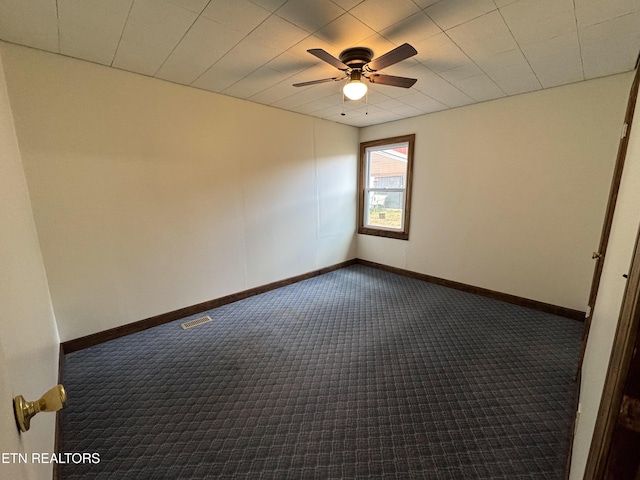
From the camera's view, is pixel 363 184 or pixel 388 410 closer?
pixel 388 410

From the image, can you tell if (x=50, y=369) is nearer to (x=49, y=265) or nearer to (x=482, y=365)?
(x=49, y=265)

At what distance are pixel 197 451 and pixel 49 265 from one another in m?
1.96

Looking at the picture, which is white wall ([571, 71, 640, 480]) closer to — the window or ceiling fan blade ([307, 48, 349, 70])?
ceiling fan blade ([307, 48, 349, 70])

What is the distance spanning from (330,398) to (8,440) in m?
1.64

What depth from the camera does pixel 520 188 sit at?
3152 mm

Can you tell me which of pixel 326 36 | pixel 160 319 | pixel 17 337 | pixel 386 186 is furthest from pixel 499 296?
pixel 17 337

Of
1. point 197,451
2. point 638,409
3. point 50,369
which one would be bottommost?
point 197,451

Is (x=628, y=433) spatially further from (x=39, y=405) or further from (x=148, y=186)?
(x=148, y=186)

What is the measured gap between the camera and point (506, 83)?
8.96ft

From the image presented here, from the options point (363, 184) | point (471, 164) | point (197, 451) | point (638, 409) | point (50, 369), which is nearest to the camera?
point (638, 409)

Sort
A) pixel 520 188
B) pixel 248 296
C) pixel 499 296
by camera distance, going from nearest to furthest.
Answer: pixel 520 188
pixel 499 296
pixel 248 296

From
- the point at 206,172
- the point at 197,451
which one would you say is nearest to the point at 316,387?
the point at 197,451

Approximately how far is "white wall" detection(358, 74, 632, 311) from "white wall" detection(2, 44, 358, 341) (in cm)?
191

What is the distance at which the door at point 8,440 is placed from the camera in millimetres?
532
